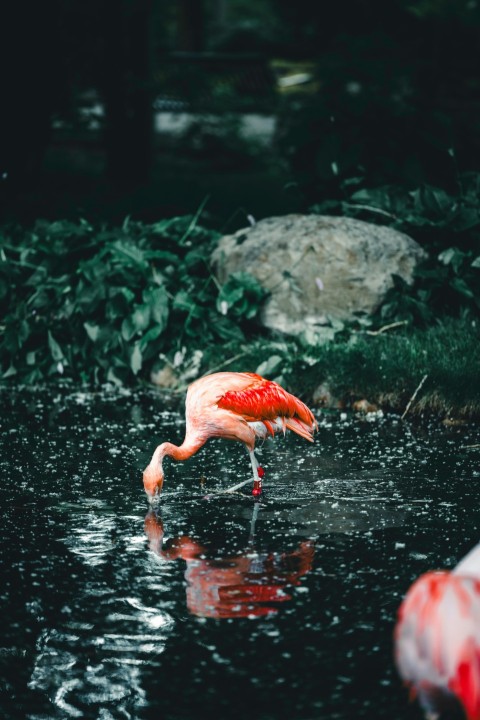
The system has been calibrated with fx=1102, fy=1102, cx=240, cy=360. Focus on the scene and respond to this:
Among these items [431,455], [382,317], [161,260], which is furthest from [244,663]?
[161,260]

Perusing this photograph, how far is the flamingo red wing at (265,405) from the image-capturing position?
5.93 metres

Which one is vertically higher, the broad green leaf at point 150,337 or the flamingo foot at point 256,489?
the flamingo foot at point 256,489

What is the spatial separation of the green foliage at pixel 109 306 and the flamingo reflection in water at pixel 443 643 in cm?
660

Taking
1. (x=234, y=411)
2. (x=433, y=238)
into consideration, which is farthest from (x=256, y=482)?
(x=433, y=238)

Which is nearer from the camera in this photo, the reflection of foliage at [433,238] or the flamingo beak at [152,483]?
the flamingo beak at [152,483]

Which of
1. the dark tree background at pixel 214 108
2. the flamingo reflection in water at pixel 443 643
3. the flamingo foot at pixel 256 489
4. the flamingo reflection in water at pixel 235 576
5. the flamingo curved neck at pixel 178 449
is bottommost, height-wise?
the dark tree background at pixel 214 108

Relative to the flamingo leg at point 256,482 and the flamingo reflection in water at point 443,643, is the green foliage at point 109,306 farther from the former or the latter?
the flamingo reflection in water at point 443,643

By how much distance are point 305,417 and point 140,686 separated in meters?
2.87

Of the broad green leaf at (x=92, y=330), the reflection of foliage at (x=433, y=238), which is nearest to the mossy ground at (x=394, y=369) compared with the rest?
the reflection of foliage at (x=433, y=238)

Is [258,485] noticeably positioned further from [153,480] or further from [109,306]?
[109,306]

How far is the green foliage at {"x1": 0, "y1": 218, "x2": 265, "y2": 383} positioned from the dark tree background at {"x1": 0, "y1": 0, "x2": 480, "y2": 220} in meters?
1.99

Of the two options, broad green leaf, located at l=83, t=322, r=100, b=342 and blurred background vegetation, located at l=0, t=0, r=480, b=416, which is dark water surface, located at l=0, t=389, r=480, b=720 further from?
broad green leaf, located at l=83, t=322, r=100, b=342

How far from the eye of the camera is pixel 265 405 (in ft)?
19.7

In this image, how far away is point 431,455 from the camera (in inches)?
261
